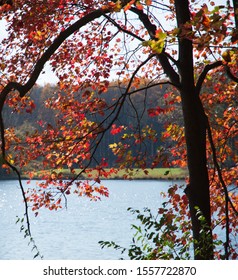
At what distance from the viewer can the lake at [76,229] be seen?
23.5 m

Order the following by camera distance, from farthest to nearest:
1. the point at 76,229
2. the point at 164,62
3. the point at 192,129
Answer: the point at 76,229 → the point at 164,62 → the point at 192,129

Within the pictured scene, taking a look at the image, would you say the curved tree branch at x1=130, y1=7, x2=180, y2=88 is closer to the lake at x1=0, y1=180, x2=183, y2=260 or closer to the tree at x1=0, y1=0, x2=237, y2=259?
the tree at x1=0, y1=0, x2=237, y2=259

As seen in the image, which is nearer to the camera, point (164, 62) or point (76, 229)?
point (164, 62)

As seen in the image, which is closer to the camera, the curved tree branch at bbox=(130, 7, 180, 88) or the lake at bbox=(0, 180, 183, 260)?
the curved tree branch at bbox=(130, 7, 180, 88)

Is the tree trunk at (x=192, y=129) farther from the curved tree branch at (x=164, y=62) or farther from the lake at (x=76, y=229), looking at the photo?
the lake at (x=76, y=229)

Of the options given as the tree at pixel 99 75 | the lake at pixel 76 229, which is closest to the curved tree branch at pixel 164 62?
the tree at pixel 99 75

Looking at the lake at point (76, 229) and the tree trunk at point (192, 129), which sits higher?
the tree trunk at point (192, 129)

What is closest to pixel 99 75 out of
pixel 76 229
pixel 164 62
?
pixel 164 62

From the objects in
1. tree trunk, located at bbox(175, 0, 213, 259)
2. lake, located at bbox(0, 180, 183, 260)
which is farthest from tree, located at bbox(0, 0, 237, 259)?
lake, located at bbox(0, 180, 183, 260)

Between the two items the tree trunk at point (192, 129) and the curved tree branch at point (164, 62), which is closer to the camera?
the tree trunk at point (192, 129)

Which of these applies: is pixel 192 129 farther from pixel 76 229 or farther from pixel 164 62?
pixel 76 229

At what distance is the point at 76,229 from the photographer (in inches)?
1201

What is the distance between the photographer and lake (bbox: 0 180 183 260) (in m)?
23.5

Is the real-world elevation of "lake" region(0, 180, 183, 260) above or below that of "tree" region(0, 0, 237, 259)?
below
